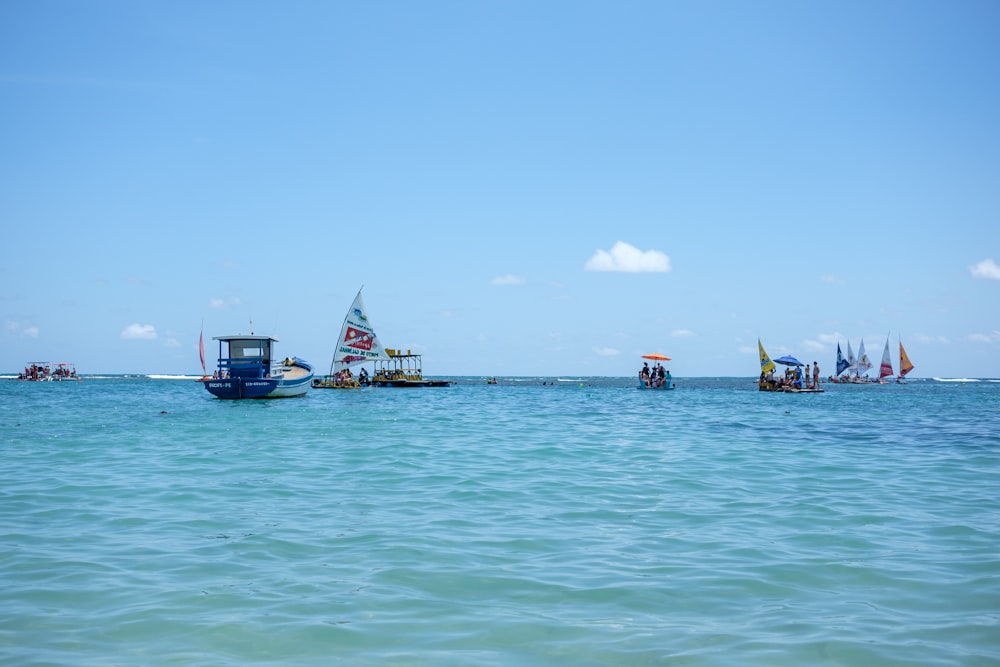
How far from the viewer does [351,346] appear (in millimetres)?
74375

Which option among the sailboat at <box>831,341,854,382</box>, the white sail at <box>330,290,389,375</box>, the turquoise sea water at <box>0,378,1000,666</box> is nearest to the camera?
the turquoise sea water at <box>0,378,1000,666</box>

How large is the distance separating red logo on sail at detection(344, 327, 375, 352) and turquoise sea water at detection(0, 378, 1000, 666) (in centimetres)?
5517

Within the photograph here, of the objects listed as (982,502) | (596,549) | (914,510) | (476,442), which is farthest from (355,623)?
(476,442)

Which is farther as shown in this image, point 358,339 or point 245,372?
point 358,339

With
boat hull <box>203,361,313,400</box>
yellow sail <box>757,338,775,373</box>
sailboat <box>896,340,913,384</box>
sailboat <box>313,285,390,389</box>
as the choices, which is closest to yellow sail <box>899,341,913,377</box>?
sailboat <box>896,340,913,384</box>

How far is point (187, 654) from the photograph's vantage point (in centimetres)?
610

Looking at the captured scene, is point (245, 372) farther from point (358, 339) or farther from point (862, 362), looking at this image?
point (862, 362)

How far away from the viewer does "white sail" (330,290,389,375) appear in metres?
72.9

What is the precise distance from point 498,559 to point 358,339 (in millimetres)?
67075

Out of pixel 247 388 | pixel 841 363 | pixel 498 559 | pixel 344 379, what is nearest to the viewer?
pixel 498 559

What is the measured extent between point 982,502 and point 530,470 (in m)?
8.14

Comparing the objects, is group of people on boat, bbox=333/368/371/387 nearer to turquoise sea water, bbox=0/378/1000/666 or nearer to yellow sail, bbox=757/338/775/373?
yellow sail, bbox=757/338/775/373

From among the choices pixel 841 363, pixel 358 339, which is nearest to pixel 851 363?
pixel 841 363

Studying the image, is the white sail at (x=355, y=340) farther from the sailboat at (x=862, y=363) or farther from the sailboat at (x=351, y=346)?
the sailboat at (x=862, y=363)
